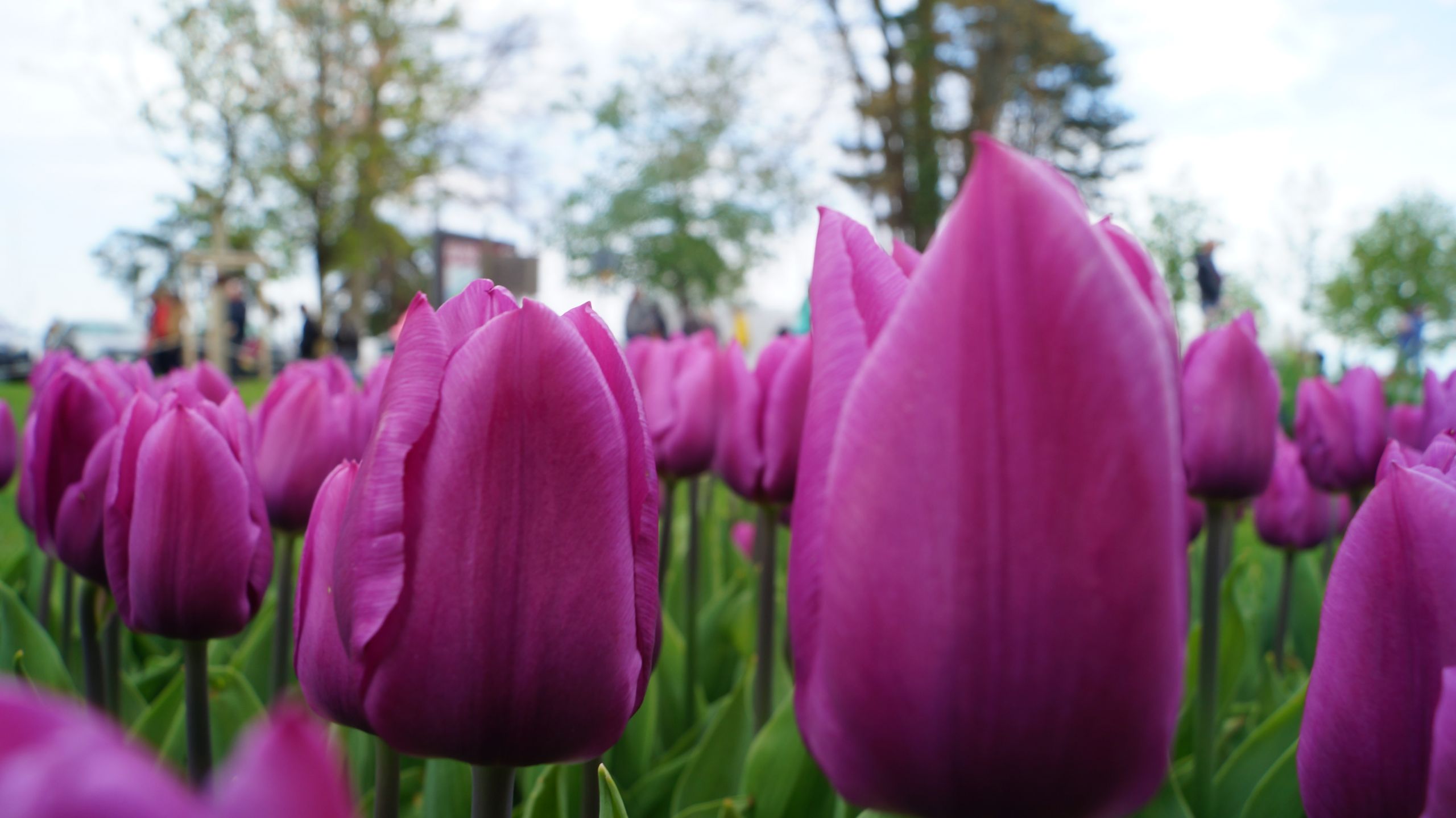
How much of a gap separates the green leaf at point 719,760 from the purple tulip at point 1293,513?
149cm

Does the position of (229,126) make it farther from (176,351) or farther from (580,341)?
(580,341)

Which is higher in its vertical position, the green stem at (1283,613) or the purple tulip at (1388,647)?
the purple tulip at (1388,647)

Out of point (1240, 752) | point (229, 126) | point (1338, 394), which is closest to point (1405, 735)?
point (1240, 752)

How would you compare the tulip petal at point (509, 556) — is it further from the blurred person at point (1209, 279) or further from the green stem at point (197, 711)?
the blurred person at point (1209, 279)

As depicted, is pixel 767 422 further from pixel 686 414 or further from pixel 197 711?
pixel 197 711

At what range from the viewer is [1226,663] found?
5.99ft

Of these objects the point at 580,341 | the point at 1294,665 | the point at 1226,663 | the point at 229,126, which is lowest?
the point at 1294,665

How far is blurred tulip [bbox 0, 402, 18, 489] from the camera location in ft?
6.08

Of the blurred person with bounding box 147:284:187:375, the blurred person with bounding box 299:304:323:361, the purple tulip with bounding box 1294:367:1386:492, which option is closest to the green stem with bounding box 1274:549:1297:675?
the purple tulip with bounding box 1294:367:1386:492

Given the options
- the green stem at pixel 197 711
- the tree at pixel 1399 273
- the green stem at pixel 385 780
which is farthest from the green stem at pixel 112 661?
the tree at pixel 1399 273

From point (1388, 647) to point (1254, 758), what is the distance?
86 centimetres

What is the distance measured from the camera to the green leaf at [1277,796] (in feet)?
3.59

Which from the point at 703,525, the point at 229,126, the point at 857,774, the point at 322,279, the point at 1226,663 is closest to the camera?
the point at 857,774

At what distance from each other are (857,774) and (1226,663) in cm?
165
